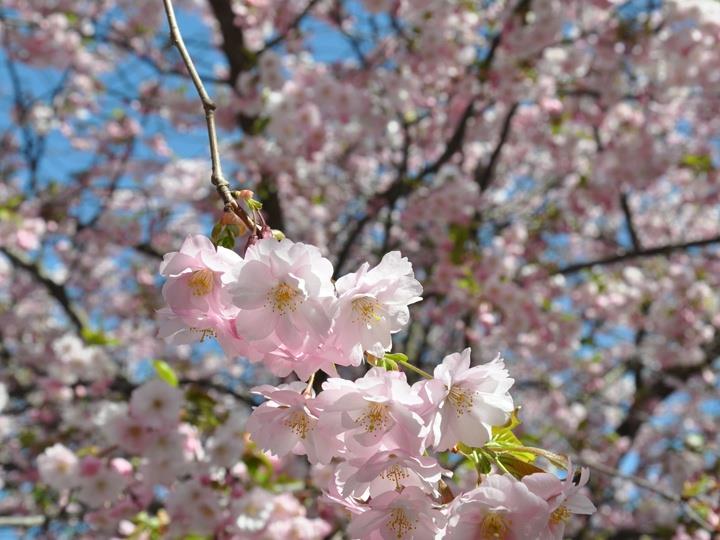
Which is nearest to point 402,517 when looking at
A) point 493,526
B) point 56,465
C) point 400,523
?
point 400,523

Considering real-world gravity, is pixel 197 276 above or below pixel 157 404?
above

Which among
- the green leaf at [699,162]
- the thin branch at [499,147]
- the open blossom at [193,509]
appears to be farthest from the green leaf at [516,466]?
the green leaf at [699,162]

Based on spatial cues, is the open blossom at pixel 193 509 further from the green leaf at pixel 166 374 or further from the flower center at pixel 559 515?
the flower center at pixel 559 515

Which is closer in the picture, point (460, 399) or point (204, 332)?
point (460, 399)

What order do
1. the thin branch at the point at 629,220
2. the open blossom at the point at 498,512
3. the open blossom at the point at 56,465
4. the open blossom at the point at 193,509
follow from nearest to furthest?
the open blossom at the point at 498,512, the open blossom at the point at 193,509, the open blossom at the point at 56,465, the thin branch at the point at 629,220

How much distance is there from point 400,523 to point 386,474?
8 cm

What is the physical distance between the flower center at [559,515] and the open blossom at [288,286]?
464mm

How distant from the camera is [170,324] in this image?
3.76ft

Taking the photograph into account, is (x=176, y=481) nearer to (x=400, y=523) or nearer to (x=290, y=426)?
(x=290, y=426)

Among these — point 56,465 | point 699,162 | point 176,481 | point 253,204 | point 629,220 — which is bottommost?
point 56,465

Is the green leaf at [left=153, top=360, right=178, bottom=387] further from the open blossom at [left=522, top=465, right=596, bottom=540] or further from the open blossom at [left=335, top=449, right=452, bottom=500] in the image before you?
the open blossom at [left=522, top=465, right=596, bottom=540]

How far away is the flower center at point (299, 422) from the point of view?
115 centimetres

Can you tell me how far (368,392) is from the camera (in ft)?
3.38

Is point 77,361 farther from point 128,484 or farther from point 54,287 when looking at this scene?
point 128,484
